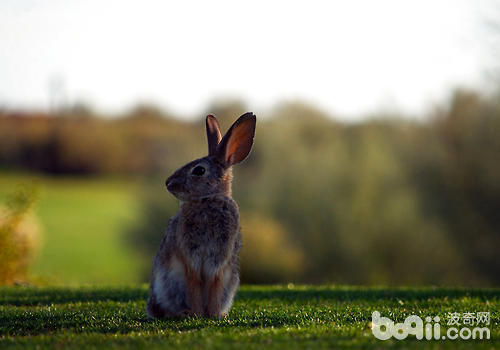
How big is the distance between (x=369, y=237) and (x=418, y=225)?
1917 mm

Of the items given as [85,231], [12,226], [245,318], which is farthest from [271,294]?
[85,231]

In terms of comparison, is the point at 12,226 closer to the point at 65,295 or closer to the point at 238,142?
the point at 65,295

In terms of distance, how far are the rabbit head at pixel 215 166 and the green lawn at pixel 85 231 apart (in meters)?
19.4

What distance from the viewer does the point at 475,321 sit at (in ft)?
22.9

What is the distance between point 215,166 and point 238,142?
1.44 ft

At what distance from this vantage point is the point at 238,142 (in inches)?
296

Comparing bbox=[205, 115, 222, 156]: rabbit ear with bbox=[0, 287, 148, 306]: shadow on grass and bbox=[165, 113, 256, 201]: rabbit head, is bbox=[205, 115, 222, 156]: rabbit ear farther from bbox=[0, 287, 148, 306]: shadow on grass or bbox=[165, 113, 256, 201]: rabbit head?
bbox=[0, 287, 148, 306]: shadow on grass

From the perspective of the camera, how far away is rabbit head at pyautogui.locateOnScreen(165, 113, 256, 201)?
7.13 meters

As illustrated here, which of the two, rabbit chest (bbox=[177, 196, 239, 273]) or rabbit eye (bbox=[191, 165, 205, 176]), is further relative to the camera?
rabbit eye (bbox=[191, 165, 205, 176])

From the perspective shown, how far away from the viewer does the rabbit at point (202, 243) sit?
275 inches

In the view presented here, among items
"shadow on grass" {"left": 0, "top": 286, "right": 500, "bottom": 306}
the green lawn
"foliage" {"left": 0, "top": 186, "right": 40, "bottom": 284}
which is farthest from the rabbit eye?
the green lawn

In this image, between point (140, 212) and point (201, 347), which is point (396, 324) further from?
point (140, 212)

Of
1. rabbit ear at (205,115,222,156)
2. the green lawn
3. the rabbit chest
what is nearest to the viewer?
the rabbit chest

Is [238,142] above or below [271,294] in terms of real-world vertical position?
above
